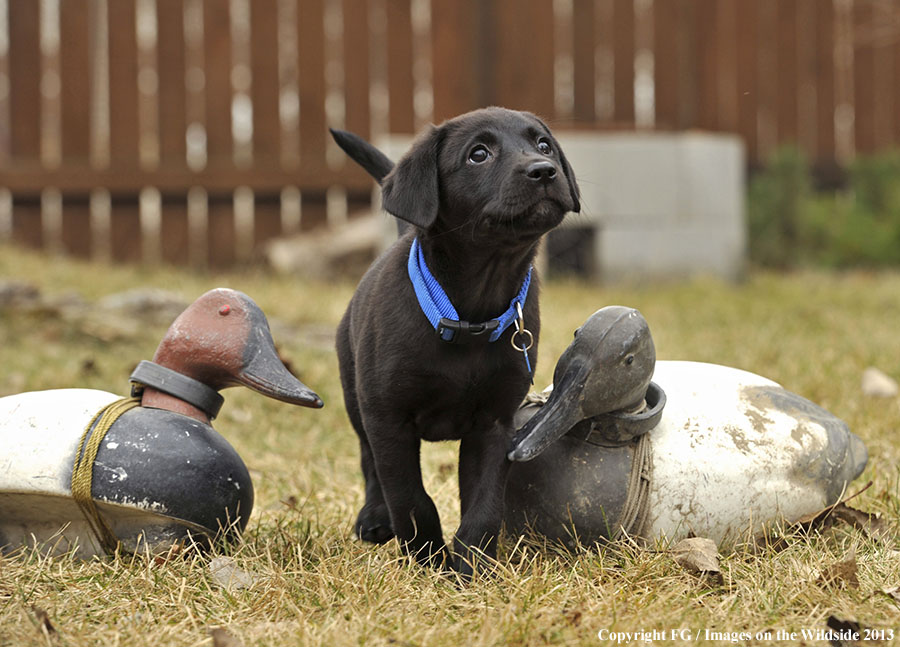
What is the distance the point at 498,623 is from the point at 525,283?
0.82 m

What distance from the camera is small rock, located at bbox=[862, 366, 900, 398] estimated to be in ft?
12.2

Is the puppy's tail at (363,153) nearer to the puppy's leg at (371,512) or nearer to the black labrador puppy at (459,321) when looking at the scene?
the black labrador puppy at (459,321)

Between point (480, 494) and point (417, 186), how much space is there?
27.6 inches

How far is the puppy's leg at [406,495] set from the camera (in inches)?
89.0

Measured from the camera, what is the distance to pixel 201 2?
7.27m

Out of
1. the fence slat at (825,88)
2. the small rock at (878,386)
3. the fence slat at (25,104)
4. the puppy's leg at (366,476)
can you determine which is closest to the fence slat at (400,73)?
the fence slat at (25,104)

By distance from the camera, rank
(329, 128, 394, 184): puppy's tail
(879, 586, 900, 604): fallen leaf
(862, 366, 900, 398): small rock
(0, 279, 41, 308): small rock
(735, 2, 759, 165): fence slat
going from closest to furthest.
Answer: (879, 586, 900, 604): fallen leaf
(329, 128, 394, 184): puppy's tail
(862, 366, 900, 398): small rock
(0, 279, 41, 308): small rock
(735, 2, 759, 165): fence slat

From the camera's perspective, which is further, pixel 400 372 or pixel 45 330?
pixel 45 330

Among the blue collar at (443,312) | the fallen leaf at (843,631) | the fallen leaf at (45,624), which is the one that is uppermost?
the blue collar at (443,312)

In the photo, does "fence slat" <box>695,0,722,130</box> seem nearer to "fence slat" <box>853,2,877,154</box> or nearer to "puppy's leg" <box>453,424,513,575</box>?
"fence slat" <box>853,2,877,154</box>

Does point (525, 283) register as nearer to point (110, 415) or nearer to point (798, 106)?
point (110, 415)

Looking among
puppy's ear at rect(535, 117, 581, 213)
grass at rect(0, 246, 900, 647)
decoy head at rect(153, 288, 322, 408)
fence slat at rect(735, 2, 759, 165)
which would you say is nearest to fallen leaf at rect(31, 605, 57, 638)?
grass at rect(0, 246, 900, 647)

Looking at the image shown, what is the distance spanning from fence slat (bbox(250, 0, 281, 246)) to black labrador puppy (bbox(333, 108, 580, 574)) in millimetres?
5241

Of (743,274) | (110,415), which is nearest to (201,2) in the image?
(743,274)
